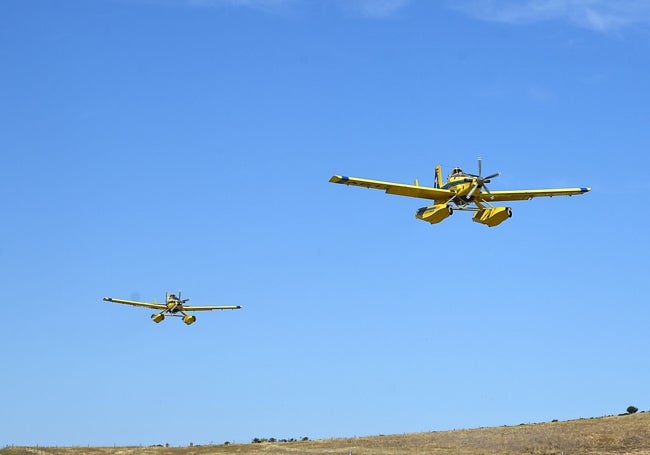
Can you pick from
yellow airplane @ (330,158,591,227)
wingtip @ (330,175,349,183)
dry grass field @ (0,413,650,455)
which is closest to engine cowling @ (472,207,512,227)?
yellow airplane @ (330,158,591,227)

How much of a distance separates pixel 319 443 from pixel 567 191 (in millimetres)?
33863

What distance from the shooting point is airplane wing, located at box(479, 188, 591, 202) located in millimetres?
61366

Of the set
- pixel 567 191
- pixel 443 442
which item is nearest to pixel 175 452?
pixel 443 442

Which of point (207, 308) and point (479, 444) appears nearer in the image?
point (479, 444)

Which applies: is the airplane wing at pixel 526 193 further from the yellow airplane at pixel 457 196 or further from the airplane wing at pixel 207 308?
the airplane wing at pixel 207 308

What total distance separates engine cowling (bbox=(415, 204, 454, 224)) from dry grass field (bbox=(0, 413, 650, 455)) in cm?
2199

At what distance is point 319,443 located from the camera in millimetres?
82188

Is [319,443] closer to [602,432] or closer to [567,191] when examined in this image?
[602,432]

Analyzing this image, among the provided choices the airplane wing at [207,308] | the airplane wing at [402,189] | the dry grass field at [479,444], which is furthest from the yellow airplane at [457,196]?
the airplane wing at [207,308]

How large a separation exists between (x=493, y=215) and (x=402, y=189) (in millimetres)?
6099

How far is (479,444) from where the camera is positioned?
7825cm

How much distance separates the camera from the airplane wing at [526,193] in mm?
61366

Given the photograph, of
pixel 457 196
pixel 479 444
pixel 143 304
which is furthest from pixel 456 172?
pixel 143 304

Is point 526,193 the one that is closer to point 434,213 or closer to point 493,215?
point 493,215
